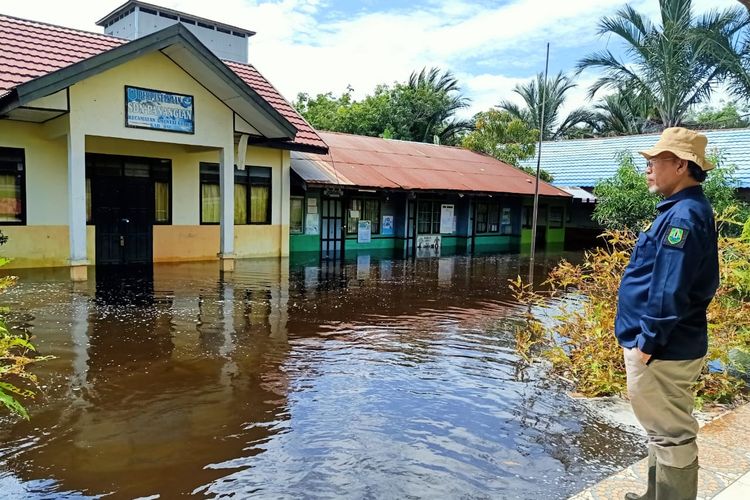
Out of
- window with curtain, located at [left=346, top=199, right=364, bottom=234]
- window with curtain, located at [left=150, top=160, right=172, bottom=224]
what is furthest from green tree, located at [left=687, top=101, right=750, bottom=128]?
window with curtain, located at [left=150, top=160, right=172, bottom=224]

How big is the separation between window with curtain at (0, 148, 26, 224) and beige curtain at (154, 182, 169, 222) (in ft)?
9.61

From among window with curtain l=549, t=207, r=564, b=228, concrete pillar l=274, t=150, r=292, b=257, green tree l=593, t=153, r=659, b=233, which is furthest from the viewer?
window with curtain l=549, t=207, r=564, b=228

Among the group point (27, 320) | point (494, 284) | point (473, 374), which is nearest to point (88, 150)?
point (27, 320)

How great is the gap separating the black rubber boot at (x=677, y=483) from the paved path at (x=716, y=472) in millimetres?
412

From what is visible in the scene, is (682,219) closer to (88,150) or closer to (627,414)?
(627,414)

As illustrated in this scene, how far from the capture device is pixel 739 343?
18.8 ft

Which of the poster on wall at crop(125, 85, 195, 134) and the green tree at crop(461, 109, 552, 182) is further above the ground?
the green tree at crop(461, 109, 552, 182)

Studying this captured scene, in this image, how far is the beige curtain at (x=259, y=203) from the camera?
1578 cm

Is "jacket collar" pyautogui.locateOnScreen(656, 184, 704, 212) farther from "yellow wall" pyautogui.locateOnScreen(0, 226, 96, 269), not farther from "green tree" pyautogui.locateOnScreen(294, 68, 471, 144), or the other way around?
"green tree" pyautogui.locateOnScreen(294, 68, 471, 144)

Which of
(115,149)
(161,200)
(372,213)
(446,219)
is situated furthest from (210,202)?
(446,219)

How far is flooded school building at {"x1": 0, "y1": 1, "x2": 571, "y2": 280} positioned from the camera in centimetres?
1104

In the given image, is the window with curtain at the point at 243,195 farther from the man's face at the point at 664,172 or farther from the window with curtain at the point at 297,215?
the man's face at the point at 664,172

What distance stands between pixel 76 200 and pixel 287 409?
763 centimetres

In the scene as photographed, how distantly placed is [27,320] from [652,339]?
8.03 meters
